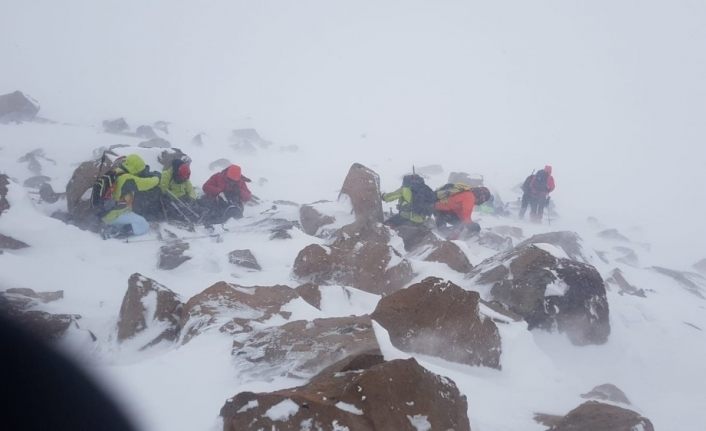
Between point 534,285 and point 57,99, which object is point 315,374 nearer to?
point 534,285

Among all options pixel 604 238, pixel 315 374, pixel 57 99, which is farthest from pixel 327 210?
pixel 57 99

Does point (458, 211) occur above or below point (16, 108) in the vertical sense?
above

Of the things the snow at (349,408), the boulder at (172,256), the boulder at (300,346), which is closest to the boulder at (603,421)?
the boulder at (300,346)

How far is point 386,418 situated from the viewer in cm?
264

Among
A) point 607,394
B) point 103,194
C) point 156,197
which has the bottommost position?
point 156,197

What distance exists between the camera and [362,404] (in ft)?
8.79

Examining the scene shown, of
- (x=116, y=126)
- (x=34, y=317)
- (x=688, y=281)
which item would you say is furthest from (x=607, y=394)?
(x=116, y=126)

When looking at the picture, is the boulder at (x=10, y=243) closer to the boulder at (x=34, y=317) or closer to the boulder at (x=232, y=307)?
the boulder at (x=34, y=317)

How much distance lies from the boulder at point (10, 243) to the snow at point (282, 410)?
6924 millimetres

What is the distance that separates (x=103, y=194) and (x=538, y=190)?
17045 mm

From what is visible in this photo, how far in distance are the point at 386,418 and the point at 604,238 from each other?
24714mm

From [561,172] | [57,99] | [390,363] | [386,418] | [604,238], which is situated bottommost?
[561,172]

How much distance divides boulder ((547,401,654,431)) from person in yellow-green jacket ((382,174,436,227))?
27.8 feet

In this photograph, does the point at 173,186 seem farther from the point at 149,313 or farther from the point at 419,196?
the point at 149,313
